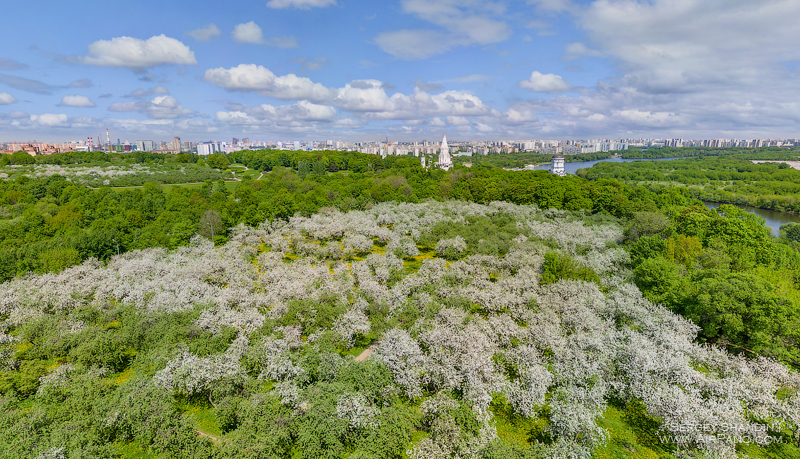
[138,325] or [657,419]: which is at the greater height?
[138,325]

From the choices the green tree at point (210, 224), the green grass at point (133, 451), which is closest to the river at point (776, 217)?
the green tree at point (210, 224)

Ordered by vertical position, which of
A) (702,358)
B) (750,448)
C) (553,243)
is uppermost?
(553,243)

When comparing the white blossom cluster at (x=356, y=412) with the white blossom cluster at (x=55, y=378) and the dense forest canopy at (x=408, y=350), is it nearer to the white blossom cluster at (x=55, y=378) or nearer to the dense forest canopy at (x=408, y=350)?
the dense forest canopy at (x=408, y=350)

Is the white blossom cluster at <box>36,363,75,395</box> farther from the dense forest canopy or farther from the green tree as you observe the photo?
the green tree

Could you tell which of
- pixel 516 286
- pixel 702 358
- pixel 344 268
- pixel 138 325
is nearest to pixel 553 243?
pixel 516 286

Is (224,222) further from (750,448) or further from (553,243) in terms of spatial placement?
(750,448)

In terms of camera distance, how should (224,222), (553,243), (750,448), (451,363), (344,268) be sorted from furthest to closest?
(224,222) < (553,243) < (344,268) < (451,363) < (750,448)

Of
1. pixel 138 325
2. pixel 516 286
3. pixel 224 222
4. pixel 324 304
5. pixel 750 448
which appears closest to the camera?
pixel 750 448

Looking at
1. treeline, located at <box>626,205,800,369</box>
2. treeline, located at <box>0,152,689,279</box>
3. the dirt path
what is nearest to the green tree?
treeline, located at <box>0,152,689,279</box>
